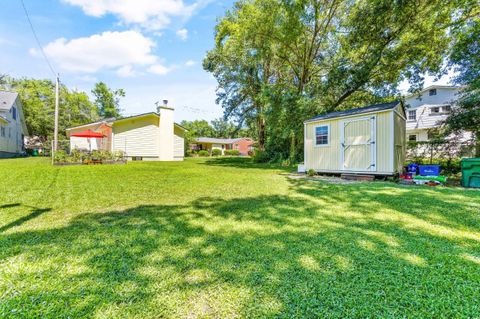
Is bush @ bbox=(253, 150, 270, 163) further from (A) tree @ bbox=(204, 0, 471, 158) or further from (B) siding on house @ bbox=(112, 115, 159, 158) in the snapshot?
(B) siding on house @ bbox=(112, 115, 159, 158)

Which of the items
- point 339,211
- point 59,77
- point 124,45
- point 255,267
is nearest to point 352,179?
point 339,211

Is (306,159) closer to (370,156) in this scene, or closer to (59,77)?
(370,156)

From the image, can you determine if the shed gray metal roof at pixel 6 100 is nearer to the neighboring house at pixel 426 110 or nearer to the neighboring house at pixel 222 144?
the neighboring house at pixel 222 144

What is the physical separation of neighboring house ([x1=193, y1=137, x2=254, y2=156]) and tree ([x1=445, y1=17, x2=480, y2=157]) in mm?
29819

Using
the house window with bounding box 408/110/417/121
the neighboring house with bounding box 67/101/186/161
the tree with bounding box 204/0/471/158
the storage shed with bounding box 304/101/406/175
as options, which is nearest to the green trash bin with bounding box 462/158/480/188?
the storage shed with bounding box 304/101/406/175

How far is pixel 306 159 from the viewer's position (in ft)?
29.5

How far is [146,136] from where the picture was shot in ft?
54.8

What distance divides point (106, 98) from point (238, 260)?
125 feet

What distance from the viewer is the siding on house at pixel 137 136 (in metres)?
15.7

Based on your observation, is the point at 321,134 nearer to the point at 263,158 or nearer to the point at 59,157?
the point at 263,158

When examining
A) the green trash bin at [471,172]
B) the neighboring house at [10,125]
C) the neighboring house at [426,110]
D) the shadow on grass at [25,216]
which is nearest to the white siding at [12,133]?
the neighboring house at [10,125]

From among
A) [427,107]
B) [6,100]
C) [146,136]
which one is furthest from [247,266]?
[6,100]

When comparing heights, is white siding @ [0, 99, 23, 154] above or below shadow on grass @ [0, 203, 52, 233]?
above

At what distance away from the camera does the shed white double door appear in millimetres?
7113
